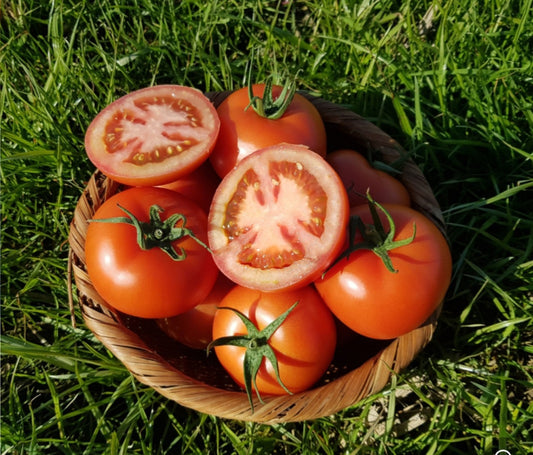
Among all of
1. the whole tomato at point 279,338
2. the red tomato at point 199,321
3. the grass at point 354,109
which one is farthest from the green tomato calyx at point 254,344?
the grass at point 354,109

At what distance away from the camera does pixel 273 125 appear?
1.56 metres

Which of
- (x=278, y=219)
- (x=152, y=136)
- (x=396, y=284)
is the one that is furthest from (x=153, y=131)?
(x=396, y=284)

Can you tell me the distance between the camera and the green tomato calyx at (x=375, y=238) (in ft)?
4.25

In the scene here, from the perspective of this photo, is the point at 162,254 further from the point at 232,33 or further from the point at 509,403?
the point at 232,33

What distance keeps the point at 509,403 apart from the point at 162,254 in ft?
3.59

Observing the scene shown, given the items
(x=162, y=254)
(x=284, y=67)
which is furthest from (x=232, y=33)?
(x=162, y=254)

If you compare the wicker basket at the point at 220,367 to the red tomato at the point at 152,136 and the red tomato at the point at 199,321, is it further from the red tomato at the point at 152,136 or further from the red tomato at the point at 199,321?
the red tomato at the point at 152,136

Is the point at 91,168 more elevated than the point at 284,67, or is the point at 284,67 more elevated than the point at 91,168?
the point at 284,67

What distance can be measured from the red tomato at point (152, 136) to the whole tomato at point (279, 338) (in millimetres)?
400

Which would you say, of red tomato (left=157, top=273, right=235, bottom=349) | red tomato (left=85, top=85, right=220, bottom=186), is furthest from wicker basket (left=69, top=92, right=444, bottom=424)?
red tomato (left=85, top=85, right=220, bottom=186)

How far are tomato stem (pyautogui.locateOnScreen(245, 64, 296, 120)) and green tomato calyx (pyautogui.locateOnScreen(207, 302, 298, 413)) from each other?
1.83ft

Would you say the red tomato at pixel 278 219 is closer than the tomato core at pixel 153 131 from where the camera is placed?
Yes

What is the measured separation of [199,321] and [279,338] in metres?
0.35

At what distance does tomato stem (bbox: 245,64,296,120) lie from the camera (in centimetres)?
155
